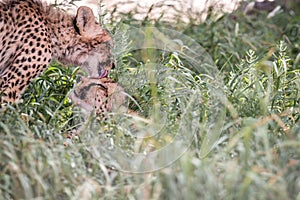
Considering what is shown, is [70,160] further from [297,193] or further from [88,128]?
[297,193]

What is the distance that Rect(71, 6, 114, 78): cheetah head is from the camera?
17.7 feet

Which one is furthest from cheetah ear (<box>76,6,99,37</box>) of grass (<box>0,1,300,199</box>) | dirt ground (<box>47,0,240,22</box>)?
dirt ground (<box>47,0,240,22</box>)

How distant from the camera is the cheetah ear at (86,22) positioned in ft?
17.6

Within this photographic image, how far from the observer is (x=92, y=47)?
546 cm

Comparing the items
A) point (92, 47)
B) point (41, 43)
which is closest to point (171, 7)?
point (92, 47)

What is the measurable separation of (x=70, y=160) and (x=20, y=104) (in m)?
1.15

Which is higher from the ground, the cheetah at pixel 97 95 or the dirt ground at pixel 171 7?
the dirt ground at pixel 171 7

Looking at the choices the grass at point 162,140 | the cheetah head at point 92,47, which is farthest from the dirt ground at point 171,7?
the cheetah head at point 92,47

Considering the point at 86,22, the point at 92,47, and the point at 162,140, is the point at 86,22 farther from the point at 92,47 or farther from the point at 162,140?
the point at 162,140

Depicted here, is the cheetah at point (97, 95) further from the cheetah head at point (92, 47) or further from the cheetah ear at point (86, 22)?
the cheetah ear at point (86, 22)

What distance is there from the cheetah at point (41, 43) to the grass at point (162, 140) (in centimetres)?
14

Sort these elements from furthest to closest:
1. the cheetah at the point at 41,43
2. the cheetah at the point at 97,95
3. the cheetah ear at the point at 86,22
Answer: the cheetah ear at the point at 86,22
the cheetah at the point at 97,95
the cheetah at the point at 41,43

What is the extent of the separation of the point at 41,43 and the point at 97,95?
47 centimetres

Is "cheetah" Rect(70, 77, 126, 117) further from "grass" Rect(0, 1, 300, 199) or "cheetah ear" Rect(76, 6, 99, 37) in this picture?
"cheetah ear" Rect(76, 6, 99, 37)
